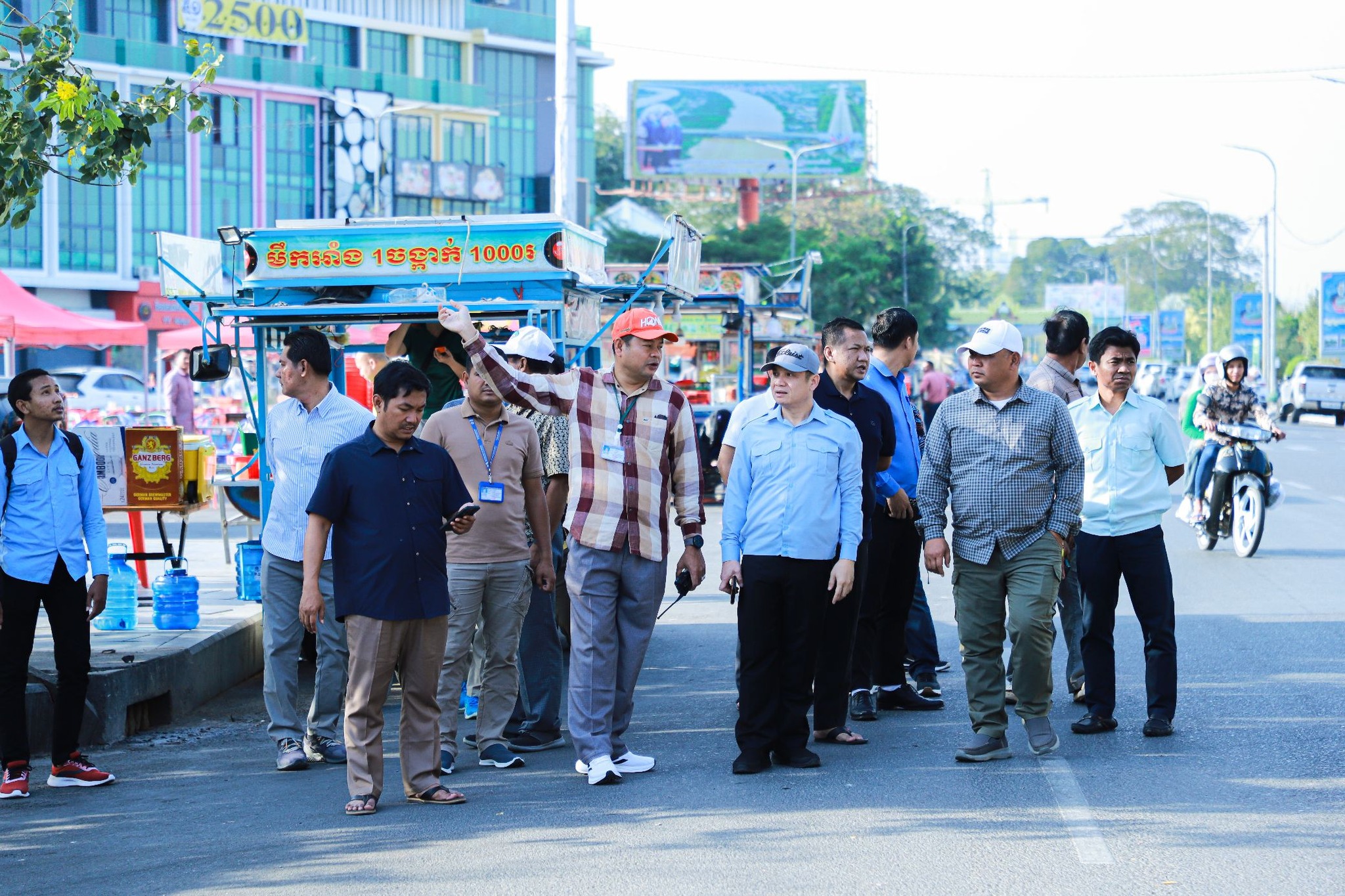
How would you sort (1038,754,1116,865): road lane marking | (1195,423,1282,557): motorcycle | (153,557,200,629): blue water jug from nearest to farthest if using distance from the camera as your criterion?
(1038,754,1116,865): road lane marking → (153,557,200,629): blue water jug → (1195,423,1282,557): motorcycle

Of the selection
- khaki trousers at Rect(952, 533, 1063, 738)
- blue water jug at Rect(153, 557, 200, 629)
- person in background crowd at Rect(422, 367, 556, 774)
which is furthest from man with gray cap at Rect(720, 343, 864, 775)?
blue water jug at Rect(153, 557, 200, 629)

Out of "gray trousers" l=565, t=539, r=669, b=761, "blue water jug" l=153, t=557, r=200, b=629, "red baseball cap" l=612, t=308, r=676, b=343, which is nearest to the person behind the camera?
"red baseball cap" l=612, t=308, r=676, b=343

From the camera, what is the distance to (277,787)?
682 centimetres

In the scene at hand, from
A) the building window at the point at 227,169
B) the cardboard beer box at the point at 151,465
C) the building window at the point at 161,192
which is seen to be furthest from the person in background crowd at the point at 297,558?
the building window at the point at 227,169

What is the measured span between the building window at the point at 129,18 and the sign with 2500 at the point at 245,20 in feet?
6.69

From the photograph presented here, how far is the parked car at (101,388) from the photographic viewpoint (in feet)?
123

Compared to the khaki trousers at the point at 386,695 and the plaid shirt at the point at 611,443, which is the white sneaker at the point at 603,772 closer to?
the khaki trousers at the point at 386,695

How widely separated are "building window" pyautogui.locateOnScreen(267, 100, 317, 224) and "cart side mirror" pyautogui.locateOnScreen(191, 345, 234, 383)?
1937 inches

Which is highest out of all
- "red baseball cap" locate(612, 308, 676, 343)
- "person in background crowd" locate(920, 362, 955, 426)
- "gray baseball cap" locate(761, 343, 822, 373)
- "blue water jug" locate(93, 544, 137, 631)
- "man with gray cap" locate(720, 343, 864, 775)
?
"red baseball cap" locate(612, 308, 676, 343)

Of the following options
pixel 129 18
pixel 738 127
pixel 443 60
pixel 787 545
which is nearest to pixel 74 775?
pixel 787 545

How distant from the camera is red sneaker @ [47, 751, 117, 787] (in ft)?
22.7

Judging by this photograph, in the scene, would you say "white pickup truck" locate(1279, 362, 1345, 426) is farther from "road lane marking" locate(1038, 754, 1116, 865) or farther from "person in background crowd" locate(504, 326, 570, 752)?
"road lane marking" locate(1038, 754, 1116, 865)

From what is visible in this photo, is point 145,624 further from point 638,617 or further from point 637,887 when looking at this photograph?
point 637,887

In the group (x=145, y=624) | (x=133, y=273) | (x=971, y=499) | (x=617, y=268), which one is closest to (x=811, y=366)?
(x=971, y=499)
